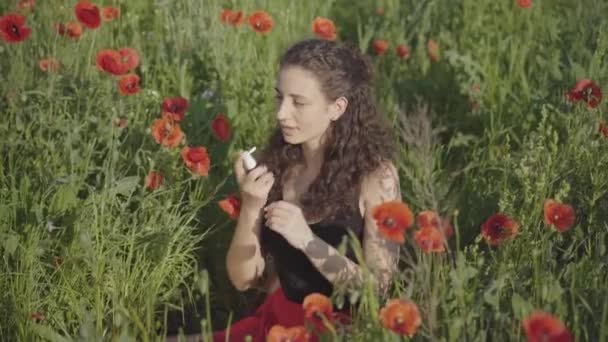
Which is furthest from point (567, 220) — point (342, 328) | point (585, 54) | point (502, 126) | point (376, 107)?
point (585, 54)

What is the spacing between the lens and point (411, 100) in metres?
4.07

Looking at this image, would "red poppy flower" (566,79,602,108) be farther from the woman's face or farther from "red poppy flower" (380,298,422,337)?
"red poppy flower" (380,298,422,337)

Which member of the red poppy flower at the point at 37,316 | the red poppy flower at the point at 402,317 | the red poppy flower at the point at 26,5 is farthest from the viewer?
the red poppy flower at the point at 26,5

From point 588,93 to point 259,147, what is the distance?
1.14 meters

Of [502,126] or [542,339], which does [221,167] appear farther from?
[542,339]

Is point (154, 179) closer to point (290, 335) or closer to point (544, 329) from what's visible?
point (290, 335)

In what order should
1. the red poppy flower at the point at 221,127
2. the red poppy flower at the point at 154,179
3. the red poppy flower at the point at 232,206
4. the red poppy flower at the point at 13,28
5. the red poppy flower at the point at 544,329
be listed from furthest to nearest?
the red poppy flower at the point at 13,28 < the red poppy flower at the point at 221,127 < the red poppy flower at the point at 154,179 < the red poppy flower at the point at 232,206 < the red poppy flower at the point at 544,329

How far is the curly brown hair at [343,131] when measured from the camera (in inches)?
103

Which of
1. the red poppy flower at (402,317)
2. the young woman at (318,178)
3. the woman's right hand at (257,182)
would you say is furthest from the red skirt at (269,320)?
the red poppy flower at (402,317)

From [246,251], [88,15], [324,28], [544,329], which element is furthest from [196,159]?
[544,329]

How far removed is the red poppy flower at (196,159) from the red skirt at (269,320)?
0.39 metres

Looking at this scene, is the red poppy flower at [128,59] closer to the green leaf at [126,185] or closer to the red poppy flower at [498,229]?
the green leaf at [126,185]

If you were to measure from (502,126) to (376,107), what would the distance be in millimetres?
783

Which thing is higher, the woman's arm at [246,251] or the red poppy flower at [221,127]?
the red poppy flower at [221,127]
